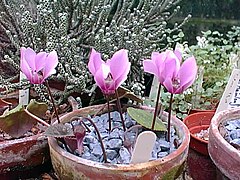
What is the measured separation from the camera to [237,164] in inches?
26.8

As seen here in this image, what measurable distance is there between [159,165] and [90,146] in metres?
0.14

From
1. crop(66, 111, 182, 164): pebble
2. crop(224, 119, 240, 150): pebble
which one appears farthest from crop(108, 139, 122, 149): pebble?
crop(224, 119, 240, 150): pebble

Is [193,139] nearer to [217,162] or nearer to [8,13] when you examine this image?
[217,162]

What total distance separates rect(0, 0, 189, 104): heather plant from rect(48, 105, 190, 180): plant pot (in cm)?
25

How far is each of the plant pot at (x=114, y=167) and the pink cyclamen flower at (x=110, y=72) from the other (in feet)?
0.39

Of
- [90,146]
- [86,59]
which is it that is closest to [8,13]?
[86,59]

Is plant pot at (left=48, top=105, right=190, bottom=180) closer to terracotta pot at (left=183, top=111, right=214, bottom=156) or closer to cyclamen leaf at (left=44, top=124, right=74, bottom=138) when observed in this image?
cyclamen leaf at (left=44, top=124, right=74, bottom=138)

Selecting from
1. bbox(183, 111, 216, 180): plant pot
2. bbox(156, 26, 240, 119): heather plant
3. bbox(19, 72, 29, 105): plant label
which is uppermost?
bbox(19, 72, 29, 105): plant label

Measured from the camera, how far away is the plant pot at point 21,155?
0.74m

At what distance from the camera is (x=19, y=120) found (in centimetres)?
76

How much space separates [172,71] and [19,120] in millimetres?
306

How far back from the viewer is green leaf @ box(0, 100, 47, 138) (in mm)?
743

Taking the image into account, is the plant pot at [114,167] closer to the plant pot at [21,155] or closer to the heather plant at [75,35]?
the plant pot at [21,155]

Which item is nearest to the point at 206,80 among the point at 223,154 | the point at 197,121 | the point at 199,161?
the point at 197,121
